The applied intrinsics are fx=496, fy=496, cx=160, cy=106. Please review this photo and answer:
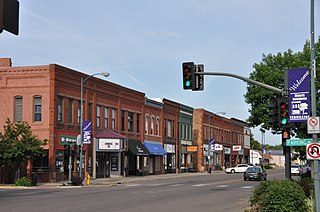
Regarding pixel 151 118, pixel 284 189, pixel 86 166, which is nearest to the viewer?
pixel 284 189

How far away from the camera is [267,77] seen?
33594 millimetres

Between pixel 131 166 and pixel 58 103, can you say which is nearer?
pixel 58 103

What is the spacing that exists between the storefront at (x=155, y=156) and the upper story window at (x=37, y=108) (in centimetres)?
2007

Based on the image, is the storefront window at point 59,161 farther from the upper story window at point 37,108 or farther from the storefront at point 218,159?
the storefront at point 218,159

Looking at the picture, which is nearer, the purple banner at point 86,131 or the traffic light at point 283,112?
the traffic light at point 283,112

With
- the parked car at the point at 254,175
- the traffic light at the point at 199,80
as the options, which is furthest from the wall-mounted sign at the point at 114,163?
the traffic light at the point at 199,80

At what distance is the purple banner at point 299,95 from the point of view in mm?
→ 18281

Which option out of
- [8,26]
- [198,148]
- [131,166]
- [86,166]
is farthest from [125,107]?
[8,26]

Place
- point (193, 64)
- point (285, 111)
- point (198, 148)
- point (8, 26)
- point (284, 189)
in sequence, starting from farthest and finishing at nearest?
point (198, 148), point (193, 64), point (285, 111), point (284, 189), point (8, 26)

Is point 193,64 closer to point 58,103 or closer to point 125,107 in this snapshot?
point 58,103

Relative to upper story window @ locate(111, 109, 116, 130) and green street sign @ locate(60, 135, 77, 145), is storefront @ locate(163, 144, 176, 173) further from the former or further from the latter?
green street sign @ locate(60, 135, 77, 145)

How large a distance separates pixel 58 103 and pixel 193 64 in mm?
25346

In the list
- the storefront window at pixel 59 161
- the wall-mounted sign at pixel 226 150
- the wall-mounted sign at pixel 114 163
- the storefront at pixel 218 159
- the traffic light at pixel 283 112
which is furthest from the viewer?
the wall-mounted sign at pixel 226 150

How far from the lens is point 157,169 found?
65.6 m
